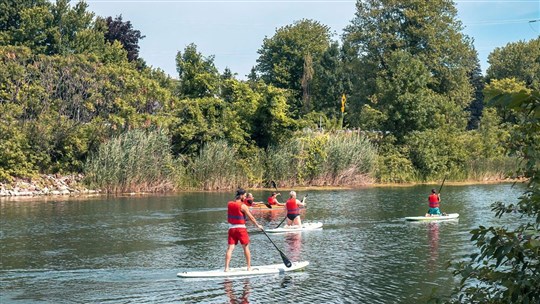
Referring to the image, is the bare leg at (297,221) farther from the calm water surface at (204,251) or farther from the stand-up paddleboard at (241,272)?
the stand-up paddleboard at (241,272)

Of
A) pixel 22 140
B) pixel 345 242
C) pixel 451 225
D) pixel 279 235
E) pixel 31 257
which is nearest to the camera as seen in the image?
pixel 31 257

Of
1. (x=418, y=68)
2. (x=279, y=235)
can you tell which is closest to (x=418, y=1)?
(x=418, y=68)

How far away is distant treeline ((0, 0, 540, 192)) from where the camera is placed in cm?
4828

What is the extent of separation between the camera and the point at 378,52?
244ft

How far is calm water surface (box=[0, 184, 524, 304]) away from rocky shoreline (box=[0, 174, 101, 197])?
408 centimetres

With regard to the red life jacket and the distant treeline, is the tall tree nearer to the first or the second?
the distant treeline

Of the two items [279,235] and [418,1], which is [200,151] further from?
[418,1]

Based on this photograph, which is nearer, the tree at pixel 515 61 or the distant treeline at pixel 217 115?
the distant treeline at pixel 217 115

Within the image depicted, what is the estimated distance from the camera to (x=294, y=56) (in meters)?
94.2

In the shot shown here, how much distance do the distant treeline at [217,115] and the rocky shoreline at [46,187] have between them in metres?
0.57

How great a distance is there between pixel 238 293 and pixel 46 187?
3183 centimetres

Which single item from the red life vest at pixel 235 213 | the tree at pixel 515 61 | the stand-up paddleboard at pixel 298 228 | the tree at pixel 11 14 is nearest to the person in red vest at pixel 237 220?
the red life vest at pixel 235 213

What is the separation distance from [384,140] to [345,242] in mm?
38220

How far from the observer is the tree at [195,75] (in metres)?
57.8
